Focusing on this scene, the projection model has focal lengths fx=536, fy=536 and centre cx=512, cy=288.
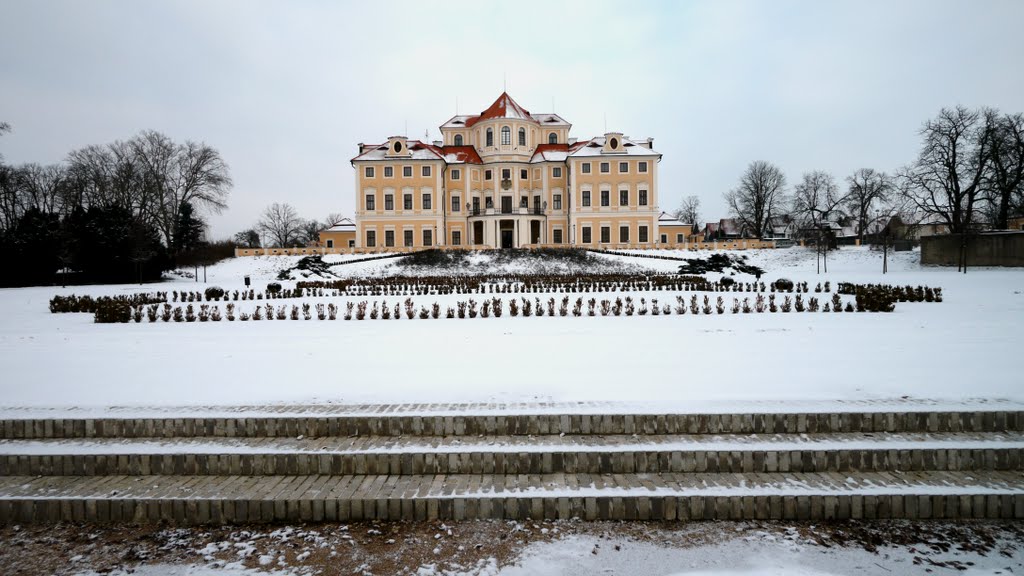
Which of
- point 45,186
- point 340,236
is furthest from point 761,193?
point 45,186

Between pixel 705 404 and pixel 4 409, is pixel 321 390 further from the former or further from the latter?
pixel 705 404

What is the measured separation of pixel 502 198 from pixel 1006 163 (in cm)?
3832

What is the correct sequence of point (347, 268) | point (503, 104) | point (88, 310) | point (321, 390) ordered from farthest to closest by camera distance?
point (503, 104) < point (347, 268) < point (88, 310) < point (321, 390)

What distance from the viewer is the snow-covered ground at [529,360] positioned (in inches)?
234

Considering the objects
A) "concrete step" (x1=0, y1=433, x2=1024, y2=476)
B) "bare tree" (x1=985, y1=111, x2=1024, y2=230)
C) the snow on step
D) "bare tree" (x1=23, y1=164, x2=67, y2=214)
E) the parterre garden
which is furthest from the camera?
"bare tree" (x1=23, y1=164, x2=67, y2=214)

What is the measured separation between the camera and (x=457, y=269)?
37.4 metres

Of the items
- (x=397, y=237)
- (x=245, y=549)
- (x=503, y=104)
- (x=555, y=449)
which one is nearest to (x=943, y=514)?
(x=555, y=449)

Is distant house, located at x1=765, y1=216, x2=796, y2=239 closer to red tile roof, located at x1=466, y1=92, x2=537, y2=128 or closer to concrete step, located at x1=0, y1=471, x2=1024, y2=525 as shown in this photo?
red tile roof, located at x1=466, y1=92, x2=537, y2=128

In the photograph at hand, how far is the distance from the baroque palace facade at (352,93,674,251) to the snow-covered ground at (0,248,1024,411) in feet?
128

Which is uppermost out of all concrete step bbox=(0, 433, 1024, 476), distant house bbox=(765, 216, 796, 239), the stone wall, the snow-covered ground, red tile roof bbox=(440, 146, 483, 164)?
red tile roof bbox=(440, 146, 483, 164)

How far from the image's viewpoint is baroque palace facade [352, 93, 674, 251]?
2010 inches

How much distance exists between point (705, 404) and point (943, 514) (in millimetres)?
2006

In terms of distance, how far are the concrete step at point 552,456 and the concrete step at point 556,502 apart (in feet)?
0.78

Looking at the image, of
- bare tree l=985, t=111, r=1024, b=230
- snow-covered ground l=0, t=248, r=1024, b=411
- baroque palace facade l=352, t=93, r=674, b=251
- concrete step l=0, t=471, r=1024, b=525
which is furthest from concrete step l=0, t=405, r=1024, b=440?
baroque palace facade l=352, t=93, r=674, b=251
